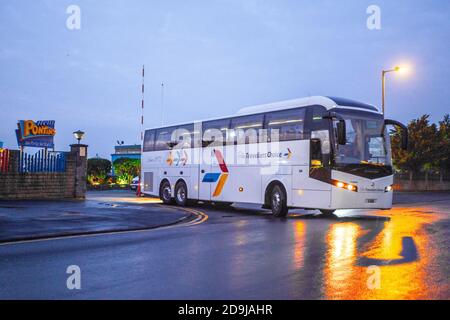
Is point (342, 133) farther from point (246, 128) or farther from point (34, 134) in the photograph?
point (34, 134)

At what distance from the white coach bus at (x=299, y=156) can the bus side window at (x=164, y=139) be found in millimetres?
2151

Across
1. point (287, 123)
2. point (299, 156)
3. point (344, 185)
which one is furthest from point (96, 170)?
point (344, 185)

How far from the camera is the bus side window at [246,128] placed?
1842 cm

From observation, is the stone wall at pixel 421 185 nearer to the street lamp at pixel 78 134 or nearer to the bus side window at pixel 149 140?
the bus side window at pixel 149 140

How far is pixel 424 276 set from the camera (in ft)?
21.5

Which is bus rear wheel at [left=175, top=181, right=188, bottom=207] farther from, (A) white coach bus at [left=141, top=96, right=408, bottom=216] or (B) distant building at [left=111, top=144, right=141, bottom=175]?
(B) distant building at [left=111, top=144, right=141, bottom=175]

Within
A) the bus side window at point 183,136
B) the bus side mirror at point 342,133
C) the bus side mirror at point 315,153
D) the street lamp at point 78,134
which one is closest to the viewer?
the bus side mirror at point 342,133

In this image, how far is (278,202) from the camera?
56.6 ft

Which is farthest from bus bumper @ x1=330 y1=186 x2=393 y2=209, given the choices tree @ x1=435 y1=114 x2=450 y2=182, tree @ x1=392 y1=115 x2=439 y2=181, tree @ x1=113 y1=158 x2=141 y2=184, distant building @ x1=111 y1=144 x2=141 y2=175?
distant building @ x1=111 y1=144 x2=141 y2=175

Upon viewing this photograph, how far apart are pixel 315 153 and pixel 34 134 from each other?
86.8ft

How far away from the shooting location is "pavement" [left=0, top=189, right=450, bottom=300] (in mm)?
5680

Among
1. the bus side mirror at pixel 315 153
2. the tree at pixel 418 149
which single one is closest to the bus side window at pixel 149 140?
the bus side mirror at pixel 315 153
